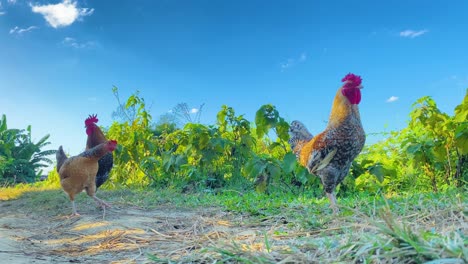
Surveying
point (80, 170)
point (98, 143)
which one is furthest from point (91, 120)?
point (80, 170)

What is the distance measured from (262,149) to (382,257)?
26.2 ft

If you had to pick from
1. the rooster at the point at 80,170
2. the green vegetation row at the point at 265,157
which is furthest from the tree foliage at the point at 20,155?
the rooster at the point at 80,170

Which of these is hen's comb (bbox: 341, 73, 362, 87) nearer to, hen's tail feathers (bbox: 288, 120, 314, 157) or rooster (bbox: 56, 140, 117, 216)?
hen's tail feathers (bbox: 288, 120, 314, 157)

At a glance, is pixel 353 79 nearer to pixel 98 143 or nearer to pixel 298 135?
pixel 298 135

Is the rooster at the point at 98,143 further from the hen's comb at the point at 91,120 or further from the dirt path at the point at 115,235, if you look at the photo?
the dirt path at the point at 115,235

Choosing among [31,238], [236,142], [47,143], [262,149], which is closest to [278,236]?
[31,238]

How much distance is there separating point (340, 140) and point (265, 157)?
8.40ft

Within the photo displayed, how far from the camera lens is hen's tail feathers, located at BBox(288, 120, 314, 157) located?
5.30 m

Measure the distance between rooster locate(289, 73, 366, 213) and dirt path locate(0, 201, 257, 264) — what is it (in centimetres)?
105

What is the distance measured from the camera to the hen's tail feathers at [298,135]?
530 cm

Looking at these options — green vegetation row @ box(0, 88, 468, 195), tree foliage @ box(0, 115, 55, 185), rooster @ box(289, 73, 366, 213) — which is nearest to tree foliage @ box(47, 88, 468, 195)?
green vegetation row @ box(0, 88, 468, 195)

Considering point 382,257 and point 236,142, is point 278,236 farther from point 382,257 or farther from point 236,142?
point 236,142

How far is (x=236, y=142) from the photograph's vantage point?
26.1ft

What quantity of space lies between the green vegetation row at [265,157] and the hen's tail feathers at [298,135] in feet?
0.53
